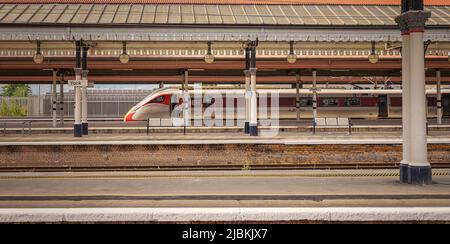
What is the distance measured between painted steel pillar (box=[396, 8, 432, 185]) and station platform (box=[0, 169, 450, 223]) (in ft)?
1.11

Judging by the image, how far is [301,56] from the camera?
21703mm

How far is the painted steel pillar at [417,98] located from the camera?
738 cm

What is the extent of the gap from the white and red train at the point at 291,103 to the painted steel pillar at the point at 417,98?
1907 centimetres

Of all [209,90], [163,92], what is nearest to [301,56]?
[209,90]

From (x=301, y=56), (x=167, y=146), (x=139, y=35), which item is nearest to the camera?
(x=167, y=146)

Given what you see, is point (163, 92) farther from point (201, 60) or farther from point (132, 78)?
point (201, 60)

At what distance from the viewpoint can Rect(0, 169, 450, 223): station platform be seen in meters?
5.12

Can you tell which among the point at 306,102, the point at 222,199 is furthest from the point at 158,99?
the point at 222,199

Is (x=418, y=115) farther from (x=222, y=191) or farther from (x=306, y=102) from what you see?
(x=306, y=102)

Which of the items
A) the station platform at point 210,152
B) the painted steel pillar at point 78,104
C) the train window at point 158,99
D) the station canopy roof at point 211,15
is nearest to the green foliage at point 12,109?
the train window at point 158,99

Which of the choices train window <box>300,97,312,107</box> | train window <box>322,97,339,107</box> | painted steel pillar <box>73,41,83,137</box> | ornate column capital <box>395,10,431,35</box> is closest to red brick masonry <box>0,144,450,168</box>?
painted steel pillar <box>73,41,83,137</box>

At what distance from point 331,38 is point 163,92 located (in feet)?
46.4

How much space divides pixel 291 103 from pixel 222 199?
22.5 metres
